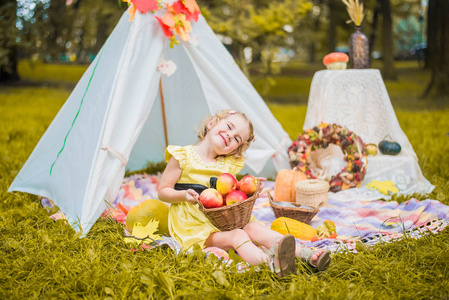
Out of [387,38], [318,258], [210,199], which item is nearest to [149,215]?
[210,199]

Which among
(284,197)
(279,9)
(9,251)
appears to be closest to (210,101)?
(284,197)

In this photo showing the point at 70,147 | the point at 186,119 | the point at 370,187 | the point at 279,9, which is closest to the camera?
the point at 70,147

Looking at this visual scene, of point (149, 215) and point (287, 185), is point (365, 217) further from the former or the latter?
point (149, 215)

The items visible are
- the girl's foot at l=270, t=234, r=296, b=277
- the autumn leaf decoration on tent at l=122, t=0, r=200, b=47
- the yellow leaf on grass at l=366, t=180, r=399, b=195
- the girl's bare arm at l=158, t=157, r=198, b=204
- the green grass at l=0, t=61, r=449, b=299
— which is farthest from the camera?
the yellow leaf on grass at l=366, t=180, r=399, b=195

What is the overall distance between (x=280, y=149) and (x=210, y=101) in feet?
2.83

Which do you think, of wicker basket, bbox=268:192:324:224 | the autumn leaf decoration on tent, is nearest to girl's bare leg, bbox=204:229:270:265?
wicker basket, bbox=268:192:324:224

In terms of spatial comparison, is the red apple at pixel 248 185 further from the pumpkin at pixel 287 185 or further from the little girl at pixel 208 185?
the pumpkin at pixel 287 185

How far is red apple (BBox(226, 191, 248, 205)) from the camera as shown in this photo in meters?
2.43

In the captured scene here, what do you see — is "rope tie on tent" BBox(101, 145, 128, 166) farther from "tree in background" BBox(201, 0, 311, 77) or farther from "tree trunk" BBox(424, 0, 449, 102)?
"tree trunk" BBox(424, 0, 449, 102)

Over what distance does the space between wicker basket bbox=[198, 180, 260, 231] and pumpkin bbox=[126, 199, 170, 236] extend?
57cm

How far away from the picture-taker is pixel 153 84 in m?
3.43

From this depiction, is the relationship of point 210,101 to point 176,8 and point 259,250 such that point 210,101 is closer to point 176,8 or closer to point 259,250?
point 176,8

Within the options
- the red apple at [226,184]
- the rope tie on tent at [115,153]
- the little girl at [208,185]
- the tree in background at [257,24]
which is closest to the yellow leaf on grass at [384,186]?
the little girl at [208,185]

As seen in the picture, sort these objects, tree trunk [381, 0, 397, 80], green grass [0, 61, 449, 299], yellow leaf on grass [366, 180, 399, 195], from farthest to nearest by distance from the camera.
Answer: tree trunk [381, 0, 397, 80]
yellow leaf on grass [366, 180, 399, 195]
green grass [0, 61, 449, 299]
